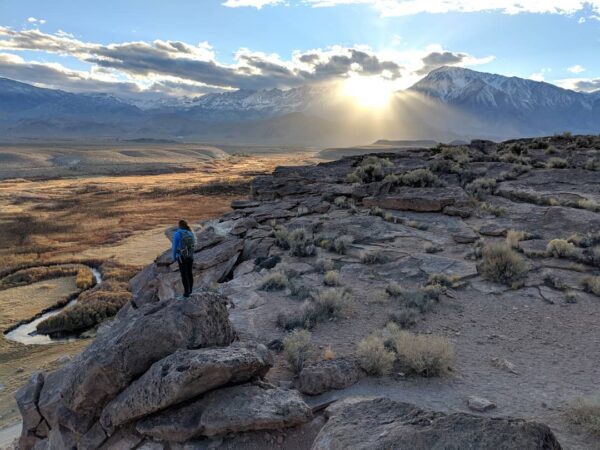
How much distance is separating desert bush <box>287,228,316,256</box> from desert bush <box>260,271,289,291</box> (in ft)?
8.42

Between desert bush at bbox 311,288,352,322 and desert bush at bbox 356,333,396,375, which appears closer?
desert bush at bbox 356,333,396,375

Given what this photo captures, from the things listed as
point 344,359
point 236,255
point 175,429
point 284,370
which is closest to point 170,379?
point 175,429

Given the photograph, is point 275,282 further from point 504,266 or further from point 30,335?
point 30,335

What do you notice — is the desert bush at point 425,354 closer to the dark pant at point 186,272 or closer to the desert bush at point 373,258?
the dark pant at point 186,272

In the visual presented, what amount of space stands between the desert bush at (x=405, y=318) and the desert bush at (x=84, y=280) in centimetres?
2292

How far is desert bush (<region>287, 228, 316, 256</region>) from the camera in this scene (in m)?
16.3

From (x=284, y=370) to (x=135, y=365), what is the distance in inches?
108

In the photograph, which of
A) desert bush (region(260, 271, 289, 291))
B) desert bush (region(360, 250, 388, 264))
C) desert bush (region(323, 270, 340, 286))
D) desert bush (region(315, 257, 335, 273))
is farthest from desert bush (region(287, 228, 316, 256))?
desert bush (region(323, 270, 340, 286))

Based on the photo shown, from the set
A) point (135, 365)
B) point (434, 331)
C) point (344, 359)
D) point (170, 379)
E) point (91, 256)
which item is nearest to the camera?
point (170, 379)

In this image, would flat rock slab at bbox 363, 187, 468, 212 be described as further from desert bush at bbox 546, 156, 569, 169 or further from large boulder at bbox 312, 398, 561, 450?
large boulder at bbox 312, 398, 561, 450

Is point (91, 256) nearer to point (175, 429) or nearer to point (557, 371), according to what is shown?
point (175, 429)

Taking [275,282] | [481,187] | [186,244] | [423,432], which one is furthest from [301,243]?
[423,432]

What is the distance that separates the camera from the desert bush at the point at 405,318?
35.0ft

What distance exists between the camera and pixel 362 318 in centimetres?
1126
